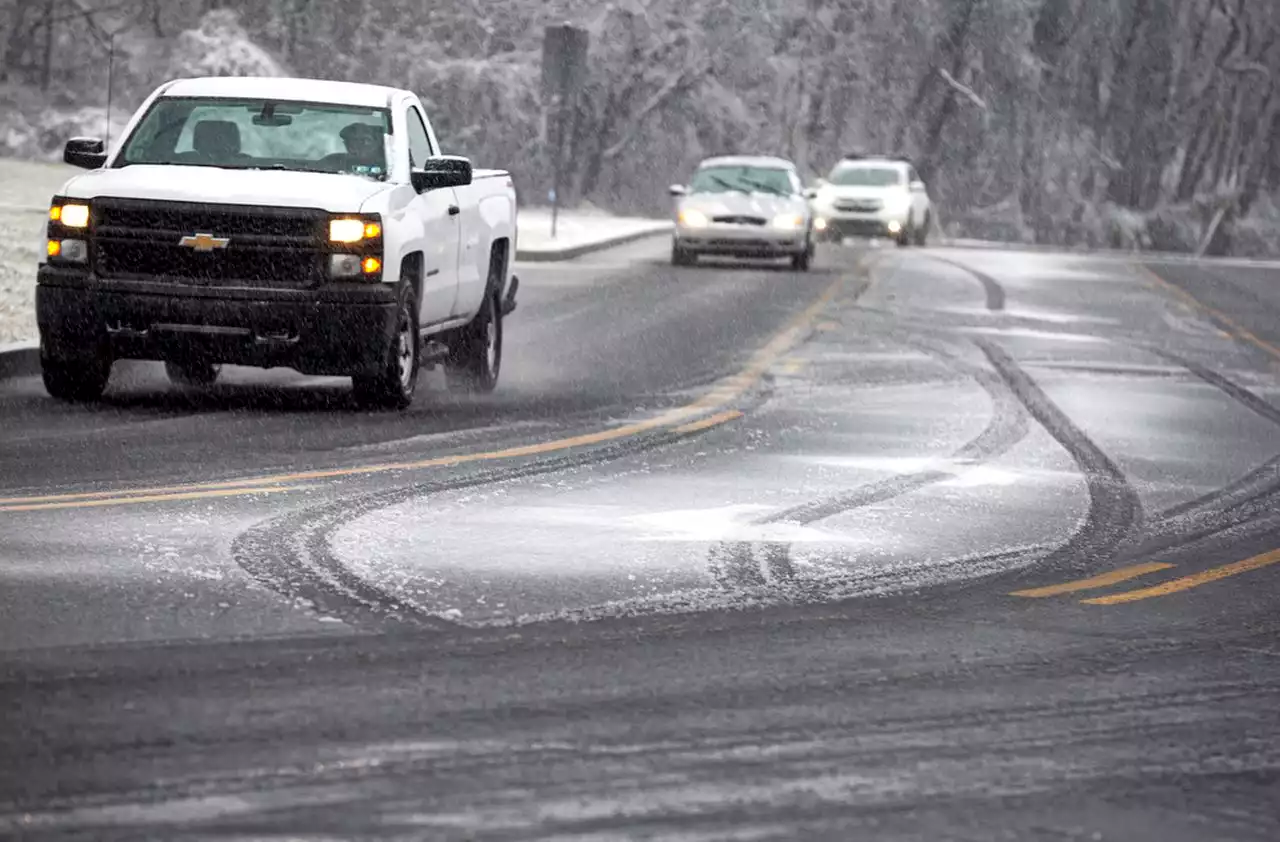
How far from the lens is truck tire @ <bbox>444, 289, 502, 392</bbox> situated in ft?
55.6

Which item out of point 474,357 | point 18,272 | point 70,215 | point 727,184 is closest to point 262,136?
point 70,215

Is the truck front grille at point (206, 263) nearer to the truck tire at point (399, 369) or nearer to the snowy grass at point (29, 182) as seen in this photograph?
the truck tire at point (399, 369)

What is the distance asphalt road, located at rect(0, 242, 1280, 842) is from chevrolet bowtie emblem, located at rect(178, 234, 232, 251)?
2.93 feet

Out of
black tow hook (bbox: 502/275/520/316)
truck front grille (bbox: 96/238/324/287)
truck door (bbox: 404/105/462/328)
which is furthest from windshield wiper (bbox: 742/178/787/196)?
truck front grille (bbox: 96/238/324/287)

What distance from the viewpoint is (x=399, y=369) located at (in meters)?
14.7

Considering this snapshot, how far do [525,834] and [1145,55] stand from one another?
6883 cm

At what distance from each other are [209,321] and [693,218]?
22.4 m

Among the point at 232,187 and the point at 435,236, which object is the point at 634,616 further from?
the point at 435,236

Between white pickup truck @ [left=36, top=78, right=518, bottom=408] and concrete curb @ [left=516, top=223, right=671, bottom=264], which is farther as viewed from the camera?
concrete curb @ [left=516, top=223, right=671, bottom=264]

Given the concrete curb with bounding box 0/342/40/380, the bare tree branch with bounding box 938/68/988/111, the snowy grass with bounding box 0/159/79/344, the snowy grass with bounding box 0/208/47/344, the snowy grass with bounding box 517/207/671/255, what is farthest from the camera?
the bare tree branch with bounding box 938/68/988/111

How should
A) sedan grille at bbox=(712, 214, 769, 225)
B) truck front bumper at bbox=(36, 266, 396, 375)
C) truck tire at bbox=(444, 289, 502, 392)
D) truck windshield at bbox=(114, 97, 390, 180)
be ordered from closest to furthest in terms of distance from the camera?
1. truck front bumper at bbox=(36, 266, 396, 375)
2. truck windshield at bbox=(114, 97, 390, 180)
3. truck tire at bbox=(444, 289, 502, 392)
4. sedan grille at bbox=(712, 214, 769, 225)

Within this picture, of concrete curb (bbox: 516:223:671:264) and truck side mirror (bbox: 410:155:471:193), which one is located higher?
truck side mirror (bbox: 410:155:471:193)

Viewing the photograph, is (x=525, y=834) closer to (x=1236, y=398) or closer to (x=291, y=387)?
(x=291, y=387)

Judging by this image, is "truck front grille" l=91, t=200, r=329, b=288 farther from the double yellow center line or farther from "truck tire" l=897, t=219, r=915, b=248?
"truck tire" l=897, t=219, r=915, b=248
